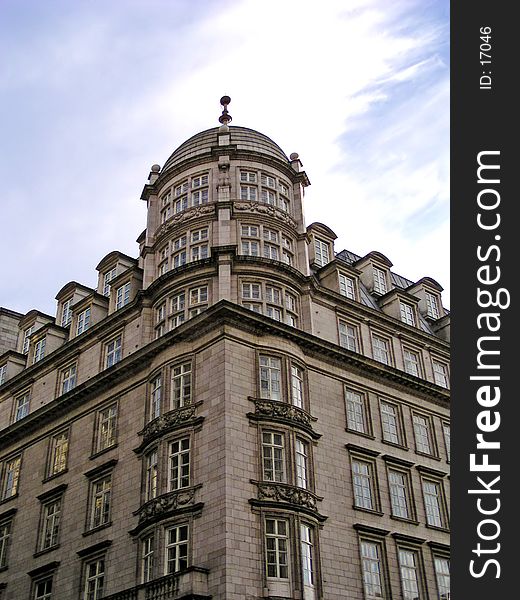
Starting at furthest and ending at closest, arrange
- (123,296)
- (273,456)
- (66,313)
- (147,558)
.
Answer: (66,313) < (123,296) < (273,456) < (147,558)

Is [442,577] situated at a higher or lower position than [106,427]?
lower

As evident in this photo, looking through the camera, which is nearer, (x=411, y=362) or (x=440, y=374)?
(x=411, y=362)

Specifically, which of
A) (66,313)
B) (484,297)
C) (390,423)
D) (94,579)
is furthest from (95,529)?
(484,297)

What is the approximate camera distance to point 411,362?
47.4 m

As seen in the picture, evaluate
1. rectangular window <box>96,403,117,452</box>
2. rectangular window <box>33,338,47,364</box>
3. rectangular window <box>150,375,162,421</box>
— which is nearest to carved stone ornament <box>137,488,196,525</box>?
rectangular window <box>150,375,162,421</box>

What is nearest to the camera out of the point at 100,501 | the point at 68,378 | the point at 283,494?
the point at 283,494

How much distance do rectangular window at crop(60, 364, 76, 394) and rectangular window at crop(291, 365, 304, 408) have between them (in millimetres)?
14475

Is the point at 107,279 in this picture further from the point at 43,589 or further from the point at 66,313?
the point at 43,589

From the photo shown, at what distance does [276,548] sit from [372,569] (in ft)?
20.4

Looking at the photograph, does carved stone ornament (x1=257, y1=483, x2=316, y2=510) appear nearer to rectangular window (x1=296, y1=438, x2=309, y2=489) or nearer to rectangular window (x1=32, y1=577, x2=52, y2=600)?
rectangular window (x1=296, y1=438, x2=309, y2=489)

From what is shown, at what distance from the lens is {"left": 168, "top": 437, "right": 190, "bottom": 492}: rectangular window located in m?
34.8

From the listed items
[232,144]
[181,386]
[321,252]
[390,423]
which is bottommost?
[181,386]

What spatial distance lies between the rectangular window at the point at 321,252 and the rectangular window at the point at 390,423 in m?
10.4

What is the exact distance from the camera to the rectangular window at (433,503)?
4109 cm
